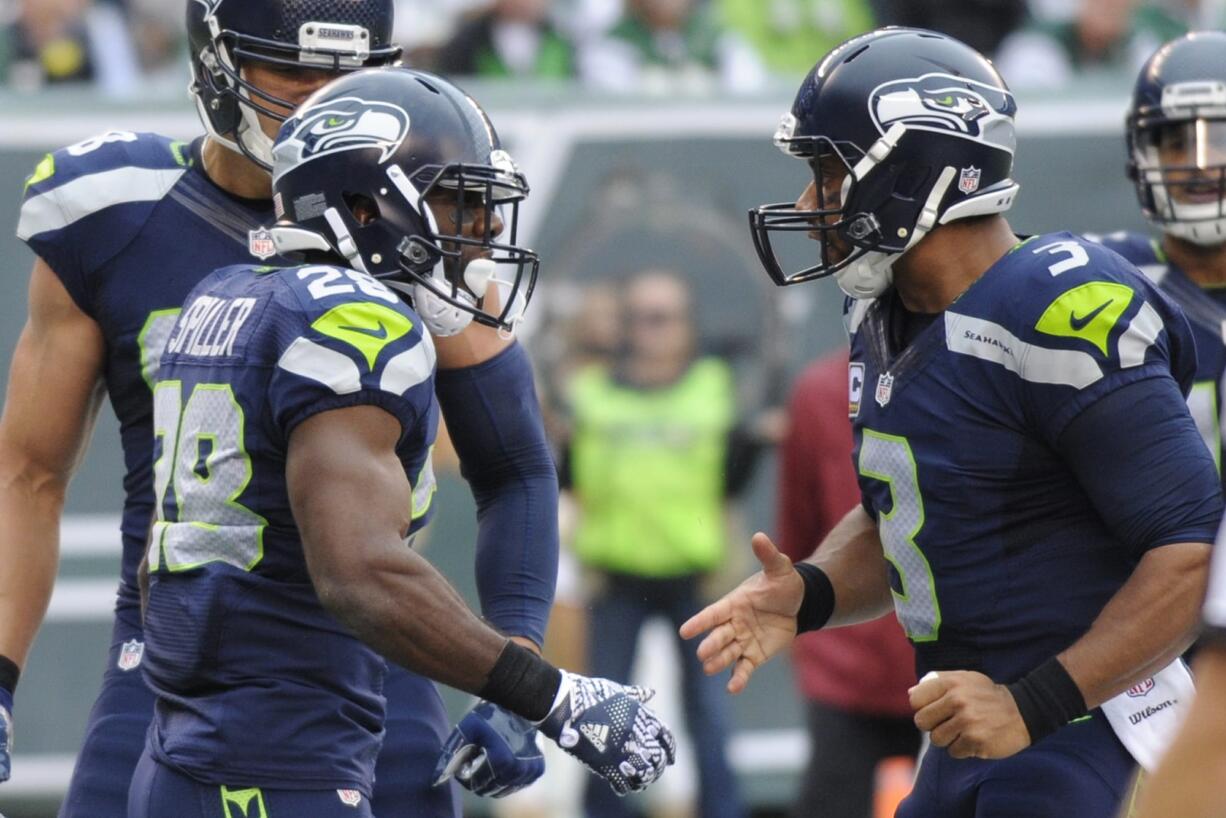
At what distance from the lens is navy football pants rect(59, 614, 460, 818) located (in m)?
3.36

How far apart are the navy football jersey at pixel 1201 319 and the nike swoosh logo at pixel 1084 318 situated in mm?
1017

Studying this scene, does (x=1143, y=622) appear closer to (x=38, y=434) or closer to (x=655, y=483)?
(x=38, y=434)

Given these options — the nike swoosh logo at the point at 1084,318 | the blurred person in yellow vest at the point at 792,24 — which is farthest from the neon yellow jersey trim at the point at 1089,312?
the blurred person in yellow vest at the point at 792,24

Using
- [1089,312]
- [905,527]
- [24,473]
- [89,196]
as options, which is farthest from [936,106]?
[24,473]

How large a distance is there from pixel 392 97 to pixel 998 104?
103cm

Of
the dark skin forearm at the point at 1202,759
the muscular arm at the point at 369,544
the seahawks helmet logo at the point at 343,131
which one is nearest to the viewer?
the dark skin forearm at the point at 1202,759

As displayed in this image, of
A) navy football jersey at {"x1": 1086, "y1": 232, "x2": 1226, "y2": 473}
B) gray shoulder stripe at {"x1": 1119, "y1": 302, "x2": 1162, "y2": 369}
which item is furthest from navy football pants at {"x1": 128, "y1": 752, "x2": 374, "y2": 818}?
navy football jersey at {"x1": 1086, "y1": 232, "x2": 1226, "y2": 473}

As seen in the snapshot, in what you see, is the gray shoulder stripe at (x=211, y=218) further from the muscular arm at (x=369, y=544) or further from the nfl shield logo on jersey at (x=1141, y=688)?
the nfl shield logo on jersey at (x=1141, y=688)

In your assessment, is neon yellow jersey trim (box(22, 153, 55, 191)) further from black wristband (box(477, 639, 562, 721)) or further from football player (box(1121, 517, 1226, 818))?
football player (box(1121, 517, 1226, 818))

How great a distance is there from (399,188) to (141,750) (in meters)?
1.14

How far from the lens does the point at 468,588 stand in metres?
6.45

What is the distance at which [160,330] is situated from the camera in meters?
3.52

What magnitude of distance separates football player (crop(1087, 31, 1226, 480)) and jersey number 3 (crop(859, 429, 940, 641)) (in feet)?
3.88

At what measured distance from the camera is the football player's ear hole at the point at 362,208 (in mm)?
3078
